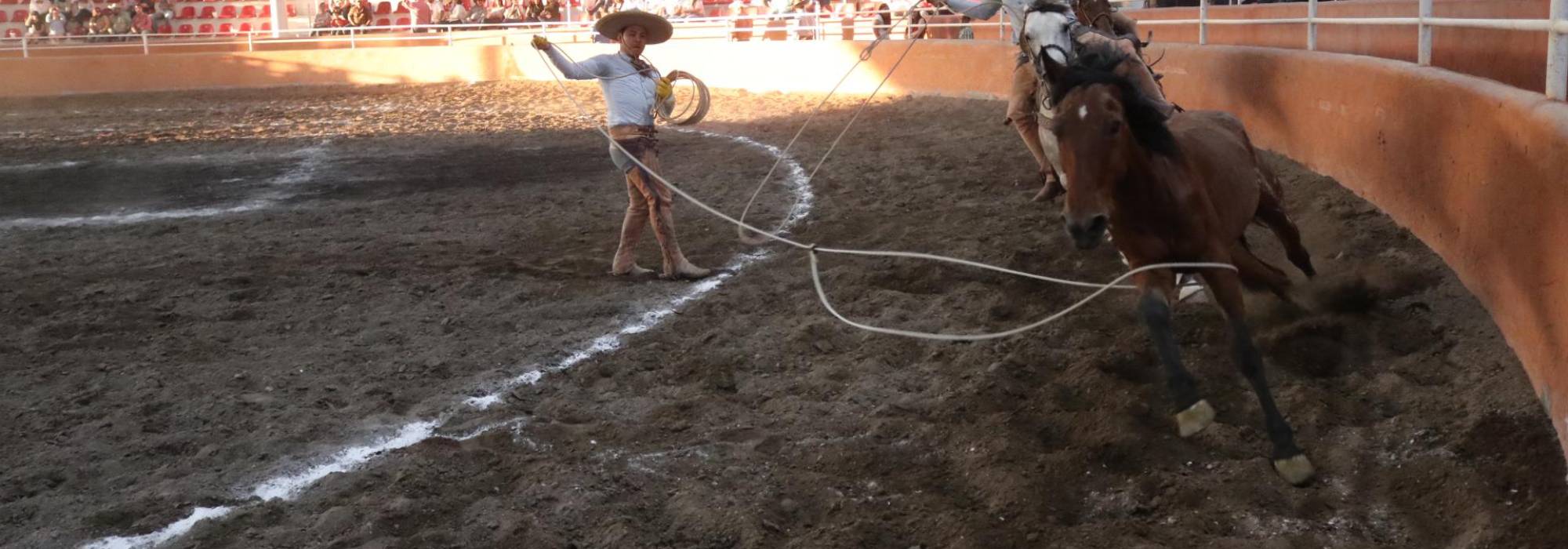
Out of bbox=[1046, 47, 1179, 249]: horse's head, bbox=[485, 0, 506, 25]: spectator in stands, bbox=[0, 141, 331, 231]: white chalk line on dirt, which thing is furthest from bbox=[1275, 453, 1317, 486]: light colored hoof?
bbox=[485, 0, 506, 25]: spectator in stands

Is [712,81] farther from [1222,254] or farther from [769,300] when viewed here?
[1222,254]

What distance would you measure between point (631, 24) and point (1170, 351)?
161 inches

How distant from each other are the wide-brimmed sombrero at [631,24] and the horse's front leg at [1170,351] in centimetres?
362

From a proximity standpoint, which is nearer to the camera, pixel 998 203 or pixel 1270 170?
pixel 1270 170

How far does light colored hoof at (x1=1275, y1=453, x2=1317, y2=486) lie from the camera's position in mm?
4016

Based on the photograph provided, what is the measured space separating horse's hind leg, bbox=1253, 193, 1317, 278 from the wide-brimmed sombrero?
3.35m

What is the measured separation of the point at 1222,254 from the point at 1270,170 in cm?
149

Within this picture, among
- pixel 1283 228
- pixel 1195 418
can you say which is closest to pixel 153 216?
pixel 1283 228

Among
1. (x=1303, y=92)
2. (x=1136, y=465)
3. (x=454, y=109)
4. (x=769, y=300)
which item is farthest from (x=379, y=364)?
(x=454, y=109)

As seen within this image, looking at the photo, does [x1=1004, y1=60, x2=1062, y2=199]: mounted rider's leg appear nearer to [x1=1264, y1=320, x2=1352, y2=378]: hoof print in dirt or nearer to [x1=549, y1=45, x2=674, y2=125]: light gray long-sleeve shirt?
[x1=549, y1=45, x2=674, y2=125]: light gray long-sleeve shirt

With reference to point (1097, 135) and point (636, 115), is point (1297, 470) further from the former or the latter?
point (636, 115)

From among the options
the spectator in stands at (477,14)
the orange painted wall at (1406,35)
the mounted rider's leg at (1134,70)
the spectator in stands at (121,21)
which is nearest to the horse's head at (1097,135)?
the mounted rider's leg at (1134,70)

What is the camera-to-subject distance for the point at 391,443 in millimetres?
4785

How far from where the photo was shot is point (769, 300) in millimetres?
6766
